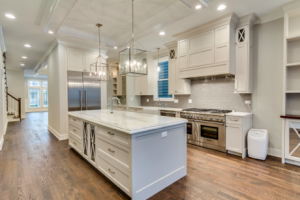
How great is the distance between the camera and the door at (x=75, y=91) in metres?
4.66

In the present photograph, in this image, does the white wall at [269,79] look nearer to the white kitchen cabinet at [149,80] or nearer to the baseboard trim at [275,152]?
the baseboard trim at [275,152]

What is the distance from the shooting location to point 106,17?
350 cm

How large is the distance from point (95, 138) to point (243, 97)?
3181mm

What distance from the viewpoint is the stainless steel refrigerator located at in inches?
185

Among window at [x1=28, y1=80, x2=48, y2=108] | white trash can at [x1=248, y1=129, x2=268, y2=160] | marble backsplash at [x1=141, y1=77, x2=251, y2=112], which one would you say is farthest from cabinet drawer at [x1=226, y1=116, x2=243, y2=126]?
window at [x1=28, y1=80, x2=48, y2=108]

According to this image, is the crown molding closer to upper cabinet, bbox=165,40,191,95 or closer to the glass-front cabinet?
upper cabinet, bbox=165,40,191,95

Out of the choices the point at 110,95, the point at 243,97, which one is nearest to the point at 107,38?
the point at 110,95

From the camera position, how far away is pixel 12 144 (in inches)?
160

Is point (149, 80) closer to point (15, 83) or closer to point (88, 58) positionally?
point (88, 58)

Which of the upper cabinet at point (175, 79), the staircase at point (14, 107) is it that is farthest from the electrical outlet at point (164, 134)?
A: the staircase at point (14, 107)

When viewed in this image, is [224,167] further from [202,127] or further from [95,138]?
[95,138]

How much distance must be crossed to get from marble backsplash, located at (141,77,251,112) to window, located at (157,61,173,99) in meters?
0.71

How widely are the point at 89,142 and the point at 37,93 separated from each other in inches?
518

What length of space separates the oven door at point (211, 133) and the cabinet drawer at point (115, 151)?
7.67 ft
